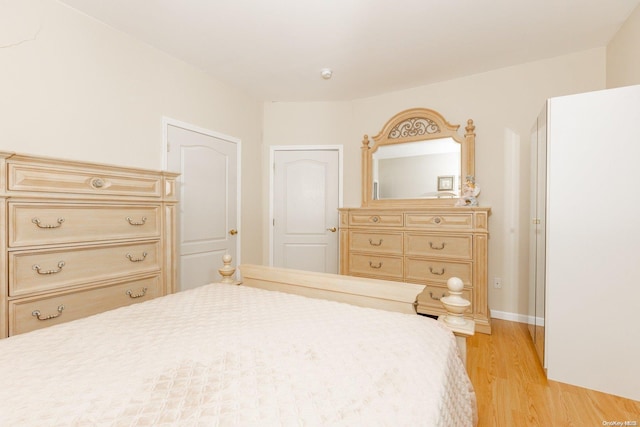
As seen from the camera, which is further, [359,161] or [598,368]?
[359,161]

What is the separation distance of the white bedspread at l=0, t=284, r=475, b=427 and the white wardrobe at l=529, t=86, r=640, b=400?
47.3 inches

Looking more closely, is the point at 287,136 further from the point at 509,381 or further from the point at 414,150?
the point at 509,381

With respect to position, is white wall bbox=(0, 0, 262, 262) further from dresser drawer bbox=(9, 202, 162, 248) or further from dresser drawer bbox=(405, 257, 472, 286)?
dresser drawer bbox=(405, 257, 472, 286)

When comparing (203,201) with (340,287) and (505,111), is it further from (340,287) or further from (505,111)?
(505,111)

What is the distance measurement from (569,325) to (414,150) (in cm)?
208

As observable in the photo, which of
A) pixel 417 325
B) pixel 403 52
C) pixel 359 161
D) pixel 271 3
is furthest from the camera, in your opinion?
pixel 359 161

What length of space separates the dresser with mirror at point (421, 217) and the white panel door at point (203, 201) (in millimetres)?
1304

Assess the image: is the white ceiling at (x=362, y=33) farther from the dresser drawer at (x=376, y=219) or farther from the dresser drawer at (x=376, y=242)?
the dresser drawer at (x=376, y=242)

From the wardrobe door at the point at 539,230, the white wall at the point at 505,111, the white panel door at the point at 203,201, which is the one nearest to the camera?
the wardrobe door at the point at 539,230

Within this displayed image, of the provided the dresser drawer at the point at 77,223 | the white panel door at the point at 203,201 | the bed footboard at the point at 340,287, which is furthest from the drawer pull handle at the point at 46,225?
the white panel door at the point at 203,201

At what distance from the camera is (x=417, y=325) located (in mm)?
1118

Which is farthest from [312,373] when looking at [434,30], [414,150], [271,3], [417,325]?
[414,150]

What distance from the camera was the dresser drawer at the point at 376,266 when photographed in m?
2.94

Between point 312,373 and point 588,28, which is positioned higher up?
point 588,28
